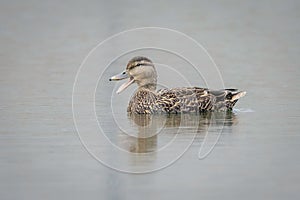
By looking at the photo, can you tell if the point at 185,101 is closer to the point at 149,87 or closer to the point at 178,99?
the point at 178,99

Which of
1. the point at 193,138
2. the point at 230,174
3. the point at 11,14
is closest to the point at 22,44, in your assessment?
the point at 11,14

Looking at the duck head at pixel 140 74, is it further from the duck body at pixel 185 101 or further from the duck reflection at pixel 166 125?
the duck reflection at pixel 166 125

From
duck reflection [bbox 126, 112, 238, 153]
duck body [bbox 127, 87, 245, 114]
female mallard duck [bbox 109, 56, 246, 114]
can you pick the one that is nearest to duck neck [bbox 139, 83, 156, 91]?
female mallard duck [bbox 109, 56, 246, 114]

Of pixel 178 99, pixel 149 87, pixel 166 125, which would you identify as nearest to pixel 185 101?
pixel 178 99

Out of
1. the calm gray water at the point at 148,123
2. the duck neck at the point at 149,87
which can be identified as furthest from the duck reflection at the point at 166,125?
the duck neck at the point at 149,87

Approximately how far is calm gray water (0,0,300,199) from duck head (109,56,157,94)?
359 mm

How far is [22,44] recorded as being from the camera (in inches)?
635

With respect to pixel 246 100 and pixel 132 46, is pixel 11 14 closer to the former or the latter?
pixel 132 46

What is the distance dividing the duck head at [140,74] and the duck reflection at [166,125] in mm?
515

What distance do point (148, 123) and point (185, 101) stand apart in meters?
0.70

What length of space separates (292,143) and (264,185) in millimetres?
1569

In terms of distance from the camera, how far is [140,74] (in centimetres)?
1120

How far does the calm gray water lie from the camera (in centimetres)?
764

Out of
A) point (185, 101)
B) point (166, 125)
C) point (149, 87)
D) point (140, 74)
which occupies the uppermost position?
point (140, 74)
